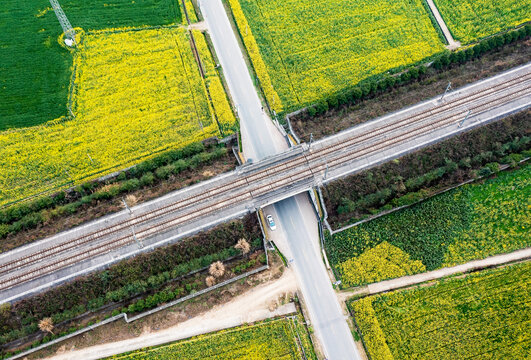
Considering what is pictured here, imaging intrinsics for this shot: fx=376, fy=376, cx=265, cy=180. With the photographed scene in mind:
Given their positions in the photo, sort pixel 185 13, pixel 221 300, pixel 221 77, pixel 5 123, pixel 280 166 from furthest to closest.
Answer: pixel 185 13 < pixel 221 77 < pixel 5 123 < pixel 280 166 < pixel 221 300

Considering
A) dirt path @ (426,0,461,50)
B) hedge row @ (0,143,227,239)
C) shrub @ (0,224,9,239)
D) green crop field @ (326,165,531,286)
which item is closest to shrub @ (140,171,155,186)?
hedge row @ (0,143,227,239)

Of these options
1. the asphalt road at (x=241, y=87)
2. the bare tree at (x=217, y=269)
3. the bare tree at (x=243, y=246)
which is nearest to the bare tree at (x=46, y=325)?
the bare tree at (x=217, y=269)

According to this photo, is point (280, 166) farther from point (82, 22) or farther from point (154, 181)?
point (82, 22)

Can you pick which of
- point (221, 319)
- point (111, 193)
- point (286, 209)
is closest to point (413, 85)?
point (286, 209)

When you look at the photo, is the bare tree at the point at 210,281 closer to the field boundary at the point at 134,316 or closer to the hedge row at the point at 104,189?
the field boundary at the point at 134,316

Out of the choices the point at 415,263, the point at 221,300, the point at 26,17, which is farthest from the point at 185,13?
the point at 415,263

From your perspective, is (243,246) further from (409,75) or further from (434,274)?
(409,75)
